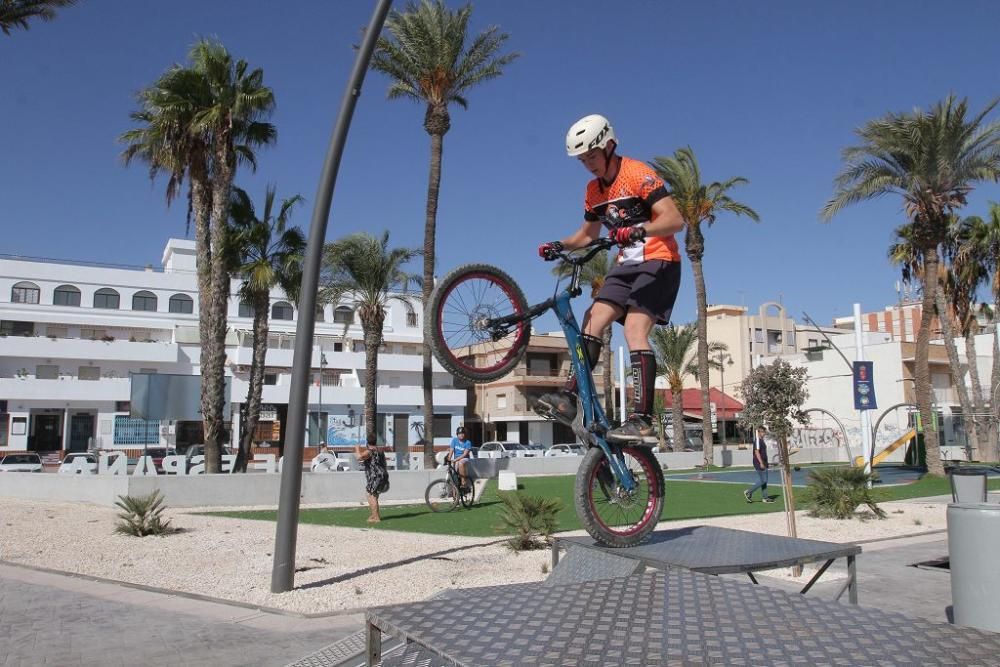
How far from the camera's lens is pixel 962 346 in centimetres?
6128

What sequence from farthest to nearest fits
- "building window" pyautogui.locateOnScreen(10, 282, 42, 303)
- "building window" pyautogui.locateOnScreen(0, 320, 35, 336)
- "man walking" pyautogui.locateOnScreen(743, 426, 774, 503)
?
"building window" pyautogui.locateOnScreen(10, 282, 42, 303) < "building window" pyautogui.locateOnScreen(0, 320, 35, 336) < "man walking" pyautogui.locateOnScreen(743, 426, 774, 503)

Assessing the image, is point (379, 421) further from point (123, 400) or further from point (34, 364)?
point (34, 364)

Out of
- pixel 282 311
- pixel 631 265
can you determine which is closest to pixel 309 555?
pixel 631 265

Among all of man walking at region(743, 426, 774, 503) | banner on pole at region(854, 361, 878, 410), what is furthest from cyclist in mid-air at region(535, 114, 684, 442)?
banner on pole at region(854, 361, 878, 410)

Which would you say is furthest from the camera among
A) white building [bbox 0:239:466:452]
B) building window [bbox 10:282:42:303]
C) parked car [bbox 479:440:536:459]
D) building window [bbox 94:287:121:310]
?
building window [bbox 94:287:121:310]

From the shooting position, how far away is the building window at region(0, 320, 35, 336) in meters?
51.5

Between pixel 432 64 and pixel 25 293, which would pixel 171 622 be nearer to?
pixel 432 64

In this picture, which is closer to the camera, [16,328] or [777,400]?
[777,400]

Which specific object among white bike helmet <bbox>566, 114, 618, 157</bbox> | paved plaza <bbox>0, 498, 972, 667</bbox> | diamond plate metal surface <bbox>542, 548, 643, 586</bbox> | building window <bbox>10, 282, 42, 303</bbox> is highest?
building window <bbox>10, 282, 42, 303</bbox>

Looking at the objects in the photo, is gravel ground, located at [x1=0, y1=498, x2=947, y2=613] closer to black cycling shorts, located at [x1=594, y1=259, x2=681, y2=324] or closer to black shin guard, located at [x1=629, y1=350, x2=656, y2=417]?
black shin guard, located at [x1=629, y1=350, x2=656, y2=417]

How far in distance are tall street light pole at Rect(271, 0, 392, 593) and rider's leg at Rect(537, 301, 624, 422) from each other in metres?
5.35

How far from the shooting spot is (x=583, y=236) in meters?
5.77

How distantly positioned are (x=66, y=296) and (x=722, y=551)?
5786 cm

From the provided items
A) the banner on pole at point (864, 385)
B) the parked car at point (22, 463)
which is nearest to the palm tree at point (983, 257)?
the banner on pole at point (864, 385)
